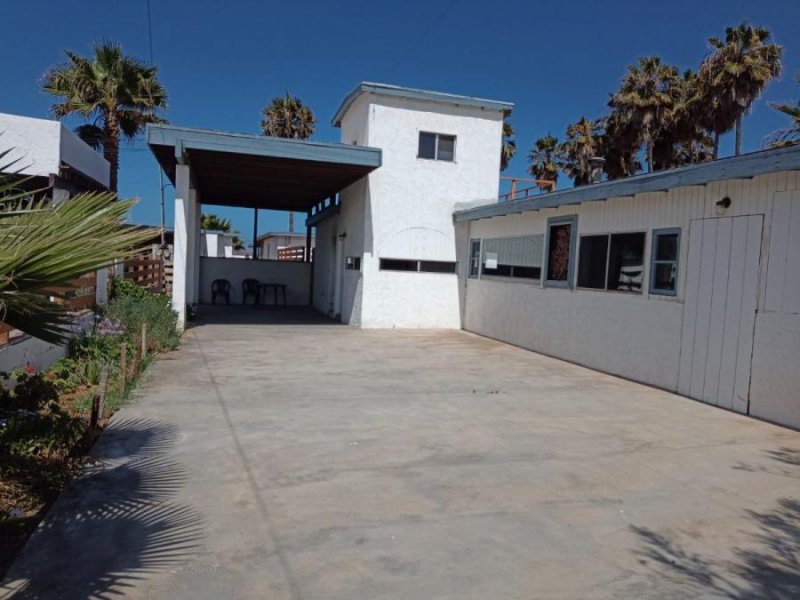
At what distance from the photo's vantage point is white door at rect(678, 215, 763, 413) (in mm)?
7402

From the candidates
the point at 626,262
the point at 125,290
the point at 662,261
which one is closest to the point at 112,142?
the point at 125,290

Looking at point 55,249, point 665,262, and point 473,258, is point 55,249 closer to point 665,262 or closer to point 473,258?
point 665,262

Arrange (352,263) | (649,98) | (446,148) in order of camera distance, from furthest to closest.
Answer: (649,98)
(352,263)
(446,148)

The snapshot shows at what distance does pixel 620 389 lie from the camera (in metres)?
8.76

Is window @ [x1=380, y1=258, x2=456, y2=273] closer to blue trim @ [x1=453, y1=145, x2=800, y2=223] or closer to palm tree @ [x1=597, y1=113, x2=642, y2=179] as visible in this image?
blue trim @ [x1=453, y1=145, x2=800, y2=223]

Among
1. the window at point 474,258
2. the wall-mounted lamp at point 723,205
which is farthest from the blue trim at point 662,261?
the window at point 474,258

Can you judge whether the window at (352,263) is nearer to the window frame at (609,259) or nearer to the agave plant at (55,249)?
the window frame at (609,259)

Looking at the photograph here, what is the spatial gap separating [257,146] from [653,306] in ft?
28.4

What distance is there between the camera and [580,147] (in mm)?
29594

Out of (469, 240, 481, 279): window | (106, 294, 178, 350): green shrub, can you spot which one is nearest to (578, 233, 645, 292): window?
(469, 240, 481, 279): window

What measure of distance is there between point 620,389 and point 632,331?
119cm

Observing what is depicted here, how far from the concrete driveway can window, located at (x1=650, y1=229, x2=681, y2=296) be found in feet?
5.82

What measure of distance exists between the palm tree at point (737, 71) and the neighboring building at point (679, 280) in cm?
1584

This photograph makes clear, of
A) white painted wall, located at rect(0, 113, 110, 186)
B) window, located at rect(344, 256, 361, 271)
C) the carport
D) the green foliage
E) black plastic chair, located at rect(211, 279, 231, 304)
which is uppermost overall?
the carport
